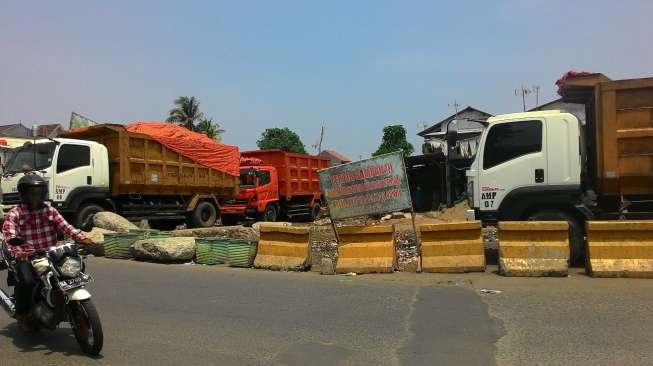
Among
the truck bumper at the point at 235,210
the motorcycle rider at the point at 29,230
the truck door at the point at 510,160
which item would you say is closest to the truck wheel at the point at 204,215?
the truck bumper at the point at 235,210

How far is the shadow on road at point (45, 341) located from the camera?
17.0 ft

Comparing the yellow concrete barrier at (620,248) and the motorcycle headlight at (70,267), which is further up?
the motorcycle headlight at (70,267)

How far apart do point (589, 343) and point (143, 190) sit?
13.9 meters

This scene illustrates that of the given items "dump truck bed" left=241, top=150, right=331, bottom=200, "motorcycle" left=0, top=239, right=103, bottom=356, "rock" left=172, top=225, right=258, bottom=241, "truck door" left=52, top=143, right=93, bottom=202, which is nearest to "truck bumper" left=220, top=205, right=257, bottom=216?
"dump truck bed" left=241, top=150, right=331, bottom=200

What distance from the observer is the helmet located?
5340 mm

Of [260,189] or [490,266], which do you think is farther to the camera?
[260,189]

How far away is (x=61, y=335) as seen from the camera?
5715 mm

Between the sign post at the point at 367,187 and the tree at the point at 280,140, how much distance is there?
60673mm

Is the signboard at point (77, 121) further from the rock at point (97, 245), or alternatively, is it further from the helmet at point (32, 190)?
the helmet at point (32, 190)

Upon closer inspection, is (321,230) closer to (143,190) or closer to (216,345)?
(143,190)

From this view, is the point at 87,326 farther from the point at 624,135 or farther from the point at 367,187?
the point at 624,135

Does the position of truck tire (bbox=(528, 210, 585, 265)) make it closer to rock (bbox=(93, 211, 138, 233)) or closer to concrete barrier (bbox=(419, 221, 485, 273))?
concrete barrier (bbox=(419, 221, 485, 273))

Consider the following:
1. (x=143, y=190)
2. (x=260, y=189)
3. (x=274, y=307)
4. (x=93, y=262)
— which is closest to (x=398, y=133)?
(x=260, y=189)

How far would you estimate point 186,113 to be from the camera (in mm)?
58094
